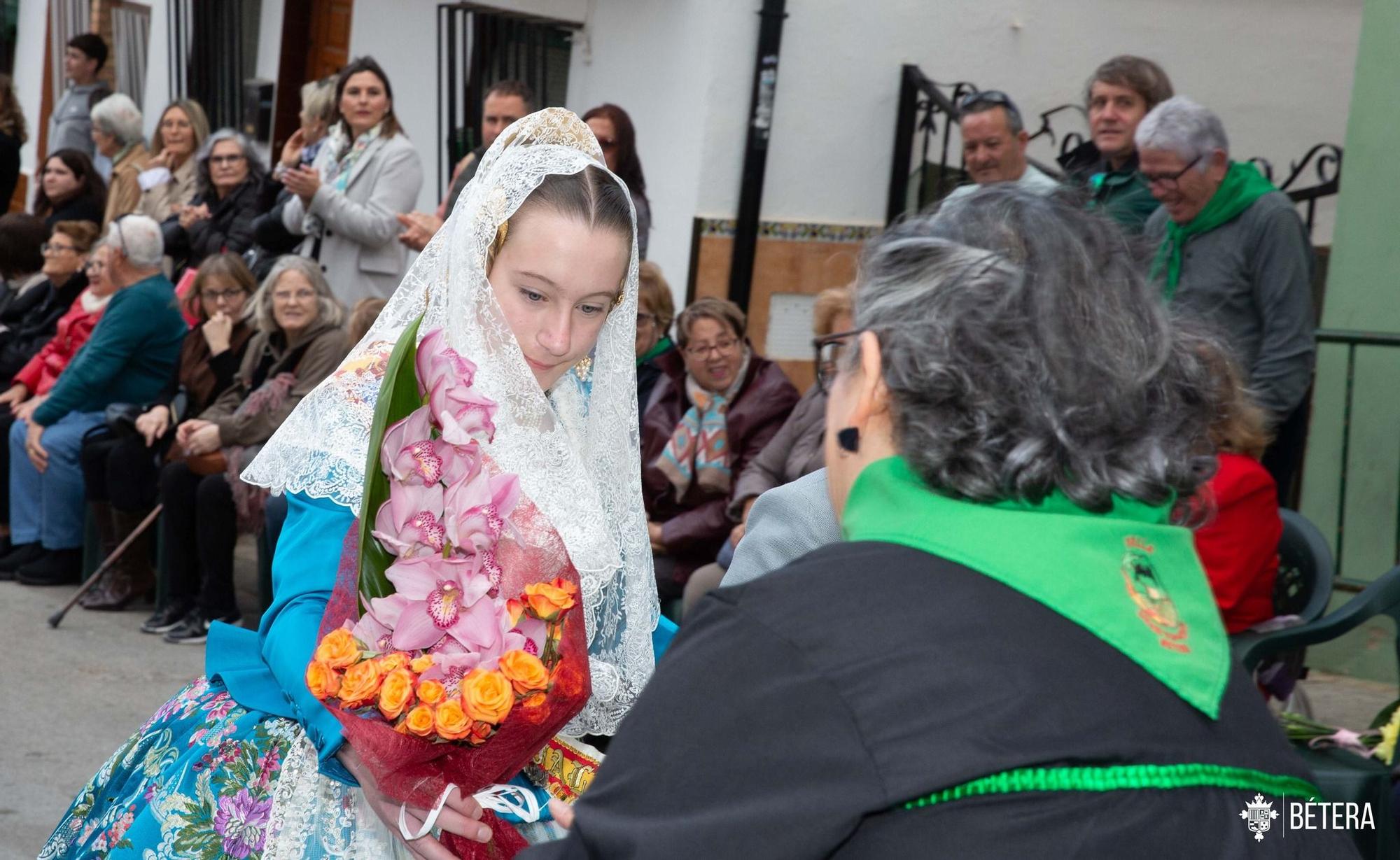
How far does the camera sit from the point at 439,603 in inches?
74.7

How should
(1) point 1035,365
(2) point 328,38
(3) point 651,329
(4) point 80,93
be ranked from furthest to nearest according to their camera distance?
(4) point 80,93, (2) point 328,38, (3) point 651,329, (1) point 1035,365

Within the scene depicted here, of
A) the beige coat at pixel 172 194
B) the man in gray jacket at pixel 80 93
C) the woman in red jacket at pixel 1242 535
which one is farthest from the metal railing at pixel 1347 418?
the man in gray jacket at pixel 80 93

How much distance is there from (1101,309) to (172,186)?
27.1 feet

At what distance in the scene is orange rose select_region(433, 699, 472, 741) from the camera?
1.80 meters

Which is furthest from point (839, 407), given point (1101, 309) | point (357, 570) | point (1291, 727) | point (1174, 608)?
point (1291, 727)

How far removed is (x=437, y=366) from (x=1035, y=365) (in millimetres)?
923

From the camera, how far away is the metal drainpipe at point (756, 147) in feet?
22.1

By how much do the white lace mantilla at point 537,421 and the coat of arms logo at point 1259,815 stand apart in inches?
42.0

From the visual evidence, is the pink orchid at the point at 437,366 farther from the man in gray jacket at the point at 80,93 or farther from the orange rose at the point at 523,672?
the man in gray jacket at the point at 80,93

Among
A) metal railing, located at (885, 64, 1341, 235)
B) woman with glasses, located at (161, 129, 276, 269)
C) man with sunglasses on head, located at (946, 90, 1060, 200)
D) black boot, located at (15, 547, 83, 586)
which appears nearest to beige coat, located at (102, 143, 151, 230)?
woman with glasses, located at (161, 129, 276, 269)

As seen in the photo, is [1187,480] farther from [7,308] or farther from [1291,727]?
[7,308]

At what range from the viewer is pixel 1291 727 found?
3330 mm

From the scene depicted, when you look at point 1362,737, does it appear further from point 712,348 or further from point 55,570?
point 55,570

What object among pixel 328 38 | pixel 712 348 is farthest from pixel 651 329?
pixel 328 38
